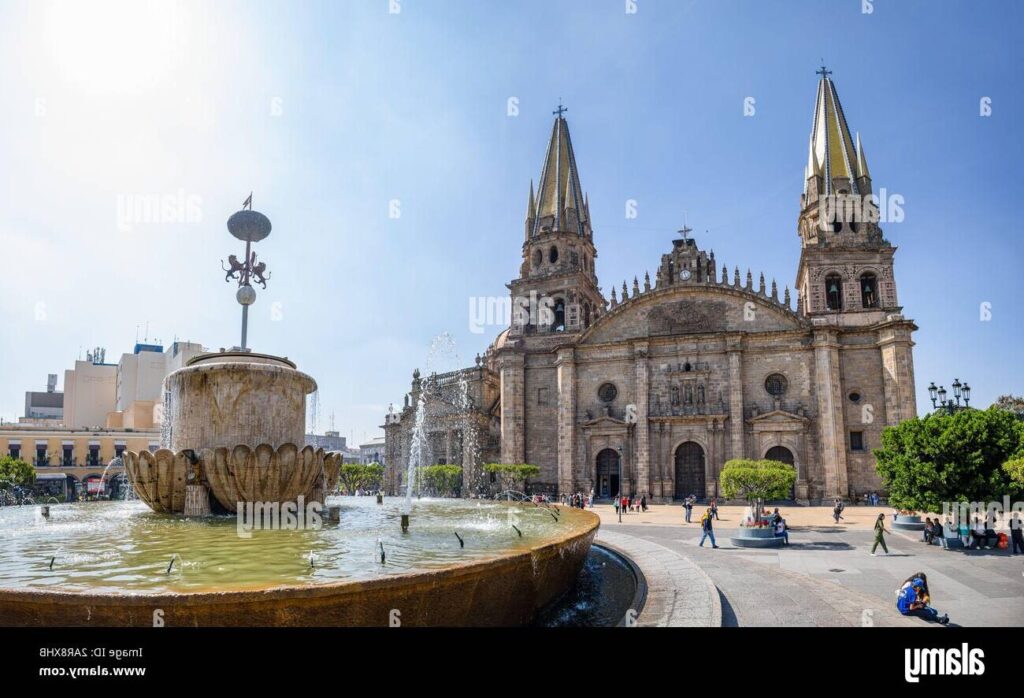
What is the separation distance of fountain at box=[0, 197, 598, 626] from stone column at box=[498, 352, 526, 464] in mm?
24563

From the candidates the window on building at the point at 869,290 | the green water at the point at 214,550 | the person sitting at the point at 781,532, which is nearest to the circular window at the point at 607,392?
the window on building at the point at 869,290

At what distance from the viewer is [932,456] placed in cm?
1725

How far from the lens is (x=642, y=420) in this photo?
3709cm

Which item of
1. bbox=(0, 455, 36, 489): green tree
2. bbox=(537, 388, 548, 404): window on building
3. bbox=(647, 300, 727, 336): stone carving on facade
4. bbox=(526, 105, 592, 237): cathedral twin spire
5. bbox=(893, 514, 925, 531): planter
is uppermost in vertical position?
bbox=(526, 105, 592, 237): cathedral twin spire

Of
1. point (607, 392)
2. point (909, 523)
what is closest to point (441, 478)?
point (607, 392)

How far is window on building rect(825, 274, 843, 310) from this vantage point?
121 feet

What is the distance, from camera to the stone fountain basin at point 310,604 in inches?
185

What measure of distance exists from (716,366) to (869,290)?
994 cm

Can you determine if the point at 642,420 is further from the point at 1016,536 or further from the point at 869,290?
the point at 1016,536

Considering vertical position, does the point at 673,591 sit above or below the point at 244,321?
below

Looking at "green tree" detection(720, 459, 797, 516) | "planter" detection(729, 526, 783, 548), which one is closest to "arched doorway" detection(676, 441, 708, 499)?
"green tree" detection(720, 459, 797, 516)

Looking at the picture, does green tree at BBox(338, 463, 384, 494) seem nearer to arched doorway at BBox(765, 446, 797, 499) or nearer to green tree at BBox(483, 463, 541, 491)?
green tree at BBox(483, 463, 541, 491)
